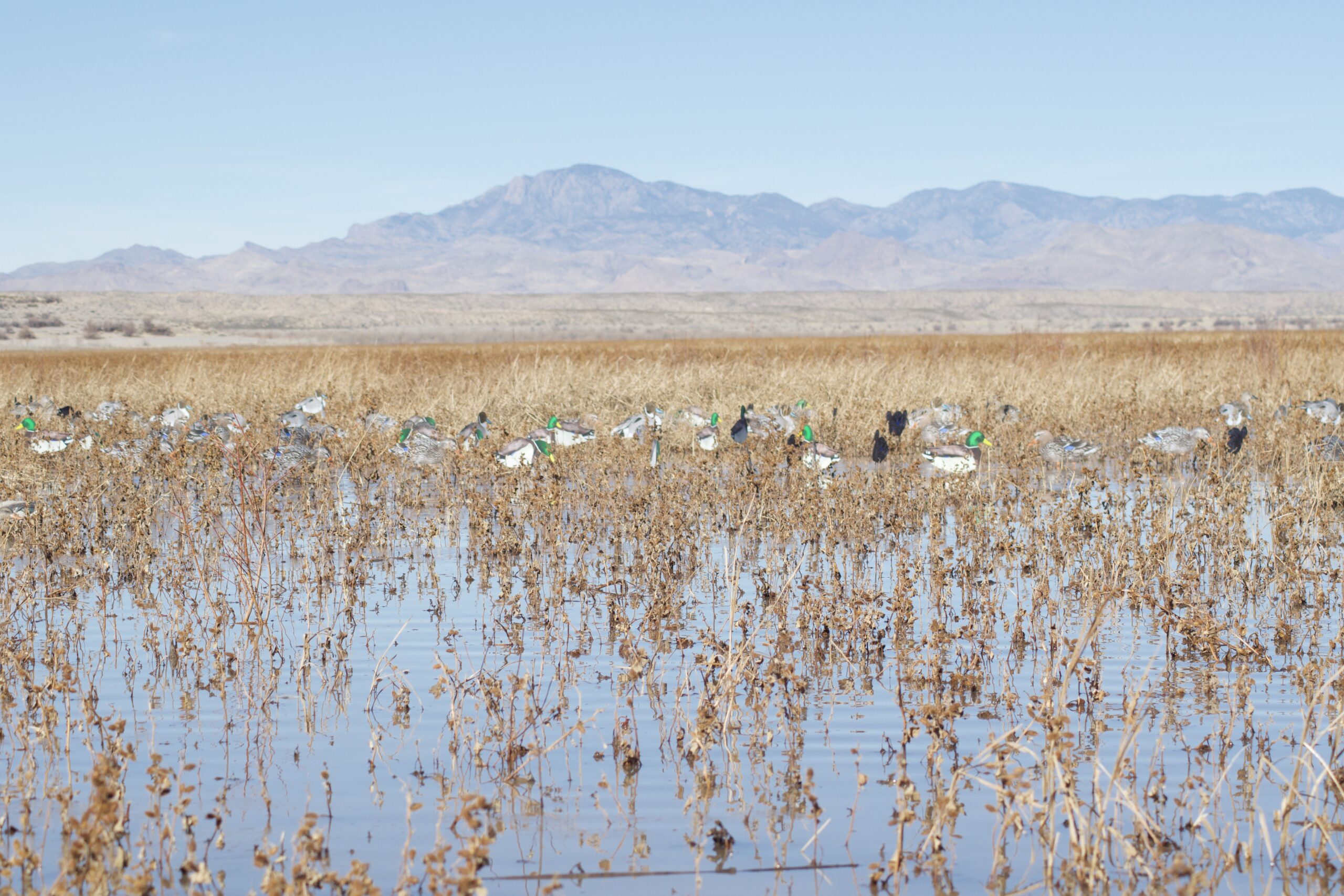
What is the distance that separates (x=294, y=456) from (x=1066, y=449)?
22.6 ft

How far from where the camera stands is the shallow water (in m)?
3.84

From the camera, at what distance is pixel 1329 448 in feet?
36.0

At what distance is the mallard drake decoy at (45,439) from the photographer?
11.9 m

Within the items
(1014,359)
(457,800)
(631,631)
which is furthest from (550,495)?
(1014,359)

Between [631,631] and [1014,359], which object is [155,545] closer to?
[631,631]

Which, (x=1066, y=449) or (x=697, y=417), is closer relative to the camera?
(x=1066, y=449)

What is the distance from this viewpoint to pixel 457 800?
4109 millimetres

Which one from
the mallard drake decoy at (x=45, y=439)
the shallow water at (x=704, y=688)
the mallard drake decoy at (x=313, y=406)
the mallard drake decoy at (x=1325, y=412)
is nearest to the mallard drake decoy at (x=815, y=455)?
the shallow water at (x=704, y=688)

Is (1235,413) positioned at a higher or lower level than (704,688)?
higher

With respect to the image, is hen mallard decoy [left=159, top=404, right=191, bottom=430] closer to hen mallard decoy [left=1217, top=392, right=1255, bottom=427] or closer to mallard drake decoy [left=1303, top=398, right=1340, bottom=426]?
hen mallard decoy [left=1217, top=392, right=1255, bottom=427]

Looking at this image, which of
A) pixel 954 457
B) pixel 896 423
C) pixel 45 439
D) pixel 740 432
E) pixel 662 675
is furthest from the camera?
pixel 896 423

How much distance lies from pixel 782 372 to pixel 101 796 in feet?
56.1

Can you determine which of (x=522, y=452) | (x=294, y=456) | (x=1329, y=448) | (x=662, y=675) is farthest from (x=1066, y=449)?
(x=662, y=675)

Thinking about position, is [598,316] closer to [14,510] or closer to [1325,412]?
[1325,412]
